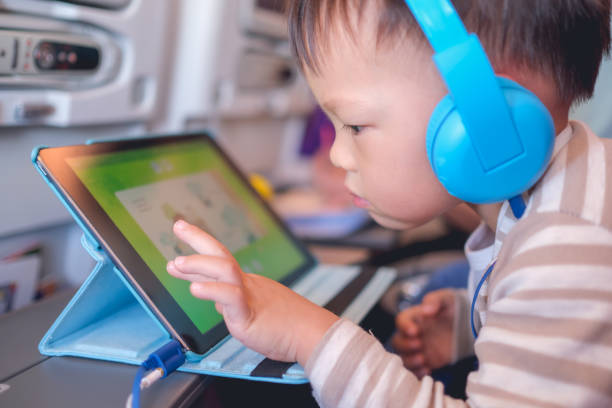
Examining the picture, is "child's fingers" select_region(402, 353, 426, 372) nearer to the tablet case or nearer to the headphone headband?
Answer: the tablet case

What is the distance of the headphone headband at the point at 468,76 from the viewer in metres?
0.43

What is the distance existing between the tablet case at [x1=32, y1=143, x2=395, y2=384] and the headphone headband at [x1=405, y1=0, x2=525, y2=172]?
0.27 m

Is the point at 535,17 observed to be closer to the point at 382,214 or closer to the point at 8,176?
the point at 382,214

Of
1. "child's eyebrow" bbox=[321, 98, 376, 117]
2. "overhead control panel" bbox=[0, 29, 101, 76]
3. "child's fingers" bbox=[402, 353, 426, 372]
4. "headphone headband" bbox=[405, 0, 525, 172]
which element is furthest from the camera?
"child's fingers" bbox=[402, 353, 426, 372]

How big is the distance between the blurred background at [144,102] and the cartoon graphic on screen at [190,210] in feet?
0.80

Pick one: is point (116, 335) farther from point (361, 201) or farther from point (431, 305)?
point (431, 305)

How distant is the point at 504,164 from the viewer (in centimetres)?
45

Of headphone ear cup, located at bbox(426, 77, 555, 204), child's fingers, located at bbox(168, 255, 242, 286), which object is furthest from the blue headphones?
child's fingers, located at bbox(168, 255, 242, 286)

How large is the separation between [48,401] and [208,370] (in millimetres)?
138

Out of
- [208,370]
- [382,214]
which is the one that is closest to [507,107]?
[382,214]

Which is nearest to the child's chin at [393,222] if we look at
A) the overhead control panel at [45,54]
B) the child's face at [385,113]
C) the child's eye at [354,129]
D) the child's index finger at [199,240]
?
the child's face at [385,113]

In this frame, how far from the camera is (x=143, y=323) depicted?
582 millimetres

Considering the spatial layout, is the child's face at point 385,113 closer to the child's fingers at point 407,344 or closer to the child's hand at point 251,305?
the child's hand at point 251,305

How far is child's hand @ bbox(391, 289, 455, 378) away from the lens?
2.65ft
